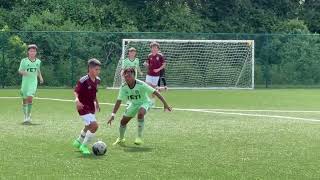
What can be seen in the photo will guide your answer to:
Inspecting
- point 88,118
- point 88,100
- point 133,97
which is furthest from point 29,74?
point 88,118

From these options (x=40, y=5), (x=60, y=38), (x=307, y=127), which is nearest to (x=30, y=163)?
(x=307, y=127)

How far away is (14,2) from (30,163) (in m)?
32.2

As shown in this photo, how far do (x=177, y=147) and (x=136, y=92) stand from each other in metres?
1.35

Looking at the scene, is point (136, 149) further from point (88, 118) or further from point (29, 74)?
point (29, 74)

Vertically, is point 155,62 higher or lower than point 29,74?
lower

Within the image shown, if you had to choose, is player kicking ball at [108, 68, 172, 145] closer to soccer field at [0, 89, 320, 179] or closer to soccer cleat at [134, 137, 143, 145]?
soccer cleat at [134, 137, 143, 145]

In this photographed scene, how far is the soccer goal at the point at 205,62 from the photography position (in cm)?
3566

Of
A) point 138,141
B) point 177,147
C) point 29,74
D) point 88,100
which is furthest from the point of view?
point 29,74

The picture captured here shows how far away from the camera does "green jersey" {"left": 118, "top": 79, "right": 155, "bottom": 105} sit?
1279 cm

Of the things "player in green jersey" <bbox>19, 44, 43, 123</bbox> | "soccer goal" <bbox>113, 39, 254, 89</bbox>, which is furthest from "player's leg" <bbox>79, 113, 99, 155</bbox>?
"soccer goal" <bbox>113, 39, 254, 89</bbox>

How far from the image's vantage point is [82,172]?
31.7ft

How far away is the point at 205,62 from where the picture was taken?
120 ft

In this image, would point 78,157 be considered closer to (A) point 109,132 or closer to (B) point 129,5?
(A) point 109,132

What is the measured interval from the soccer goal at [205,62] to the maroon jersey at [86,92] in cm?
2295
